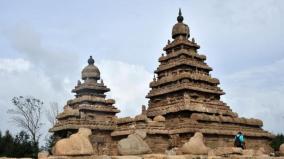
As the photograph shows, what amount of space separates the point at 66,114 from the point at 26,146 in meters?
12.7

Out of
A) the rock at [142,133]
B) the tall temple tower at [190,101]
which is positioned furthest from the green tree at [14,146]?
the rock at [142,133]

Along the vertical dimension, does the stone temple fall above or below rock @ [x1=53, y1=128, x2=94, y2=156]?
above

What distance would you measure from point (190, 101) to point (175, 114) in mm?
1435

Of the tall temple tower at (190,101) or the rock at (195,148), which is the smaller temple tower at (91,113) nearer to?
the tall temple tower at (190,101)

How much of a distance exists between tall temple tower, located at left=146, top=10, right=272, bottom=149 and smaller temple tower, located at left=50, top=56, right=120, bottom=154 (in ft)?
14.1

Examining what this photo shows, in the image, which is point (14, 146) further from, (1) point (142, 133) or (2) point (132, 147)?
(2) point (132, 147)

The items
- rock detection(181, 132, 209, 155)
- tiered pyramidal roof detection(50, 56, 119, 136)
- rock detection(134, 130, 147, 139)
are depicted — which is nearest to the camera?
rock detection(181, 132, 209, 155)

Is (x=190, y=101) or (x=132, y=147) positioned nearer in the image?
(x=132, y=147)

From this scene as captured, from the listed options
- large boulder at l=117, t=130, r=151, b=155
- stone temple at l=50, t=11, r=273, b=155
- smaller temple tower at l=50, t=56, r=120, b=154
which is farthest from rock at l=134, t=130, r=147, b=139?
large boulder at l=117, t=130, r=151, b=155

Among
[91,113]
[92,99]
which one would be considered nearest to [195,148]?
[91,113]

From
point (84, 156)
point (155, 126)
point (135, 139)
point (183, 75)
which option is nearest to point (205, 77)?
point (183, 75)

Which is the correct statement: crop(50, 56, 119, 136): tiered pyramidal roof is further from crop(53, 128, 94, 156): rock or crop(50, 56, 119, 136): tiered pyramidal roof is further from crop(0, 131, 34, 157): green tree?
crop(53, 128, 94, 156): rock

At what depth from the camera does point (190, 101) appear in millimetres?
28969

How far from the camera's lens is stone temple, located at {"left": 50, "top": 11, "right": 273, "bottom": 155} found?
26.5m
